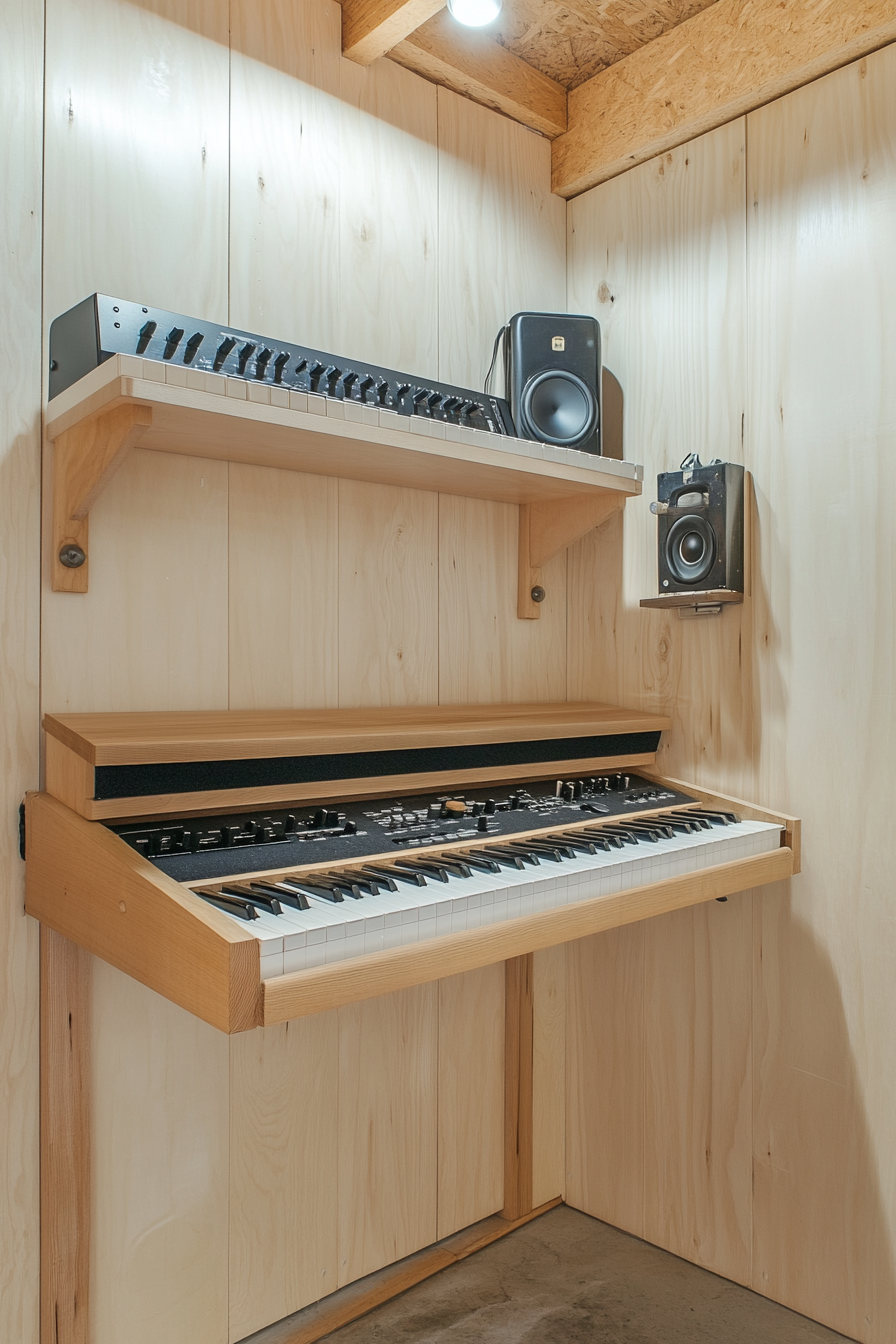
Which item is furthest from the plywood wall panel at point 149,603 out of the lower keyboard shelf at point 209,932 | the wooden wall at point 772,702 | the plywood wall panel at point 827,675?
the plywood wall panel at point 827,675

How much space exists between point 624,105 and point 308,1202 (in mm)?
2333

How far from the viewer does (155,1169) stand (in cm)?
153

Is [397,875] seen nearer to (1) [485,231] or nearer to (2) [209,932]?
(2) [209,932]

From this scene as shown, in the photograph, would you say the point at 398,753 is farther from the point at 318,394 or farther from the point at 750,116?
the point at 750,116

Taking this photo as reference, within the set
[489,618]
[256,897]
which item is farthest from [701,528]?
[256,897]

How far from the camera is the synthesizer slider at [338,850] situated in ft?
3.37

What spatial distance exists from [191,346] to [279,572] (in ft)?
1.50

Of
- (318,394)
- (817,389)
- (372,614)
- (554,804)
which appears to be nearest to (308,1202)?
(554,804)

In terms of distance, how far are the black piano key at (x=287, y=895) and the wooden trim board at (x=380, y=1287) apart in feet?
3.45

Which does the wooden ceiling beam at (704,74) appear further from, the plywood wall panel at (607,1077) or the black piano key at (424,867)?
the plywood wall panel at (607,1077)

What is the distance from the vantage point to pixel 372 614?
6.07 feet

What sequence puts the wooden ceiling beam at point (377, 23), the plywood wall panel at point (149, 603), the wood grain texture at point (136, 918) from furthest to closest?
the wooden ceiling beam at point (377, 23) < the plywood wall panel at point (149, 603) < the wood grain texture at point (136, 918)

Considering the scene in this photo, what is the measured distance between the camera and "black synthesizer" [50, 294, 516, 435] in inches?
51.4

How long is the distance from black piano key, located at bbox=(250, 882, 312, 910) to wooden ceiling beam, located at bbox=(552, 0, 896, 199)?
5.66 feet
